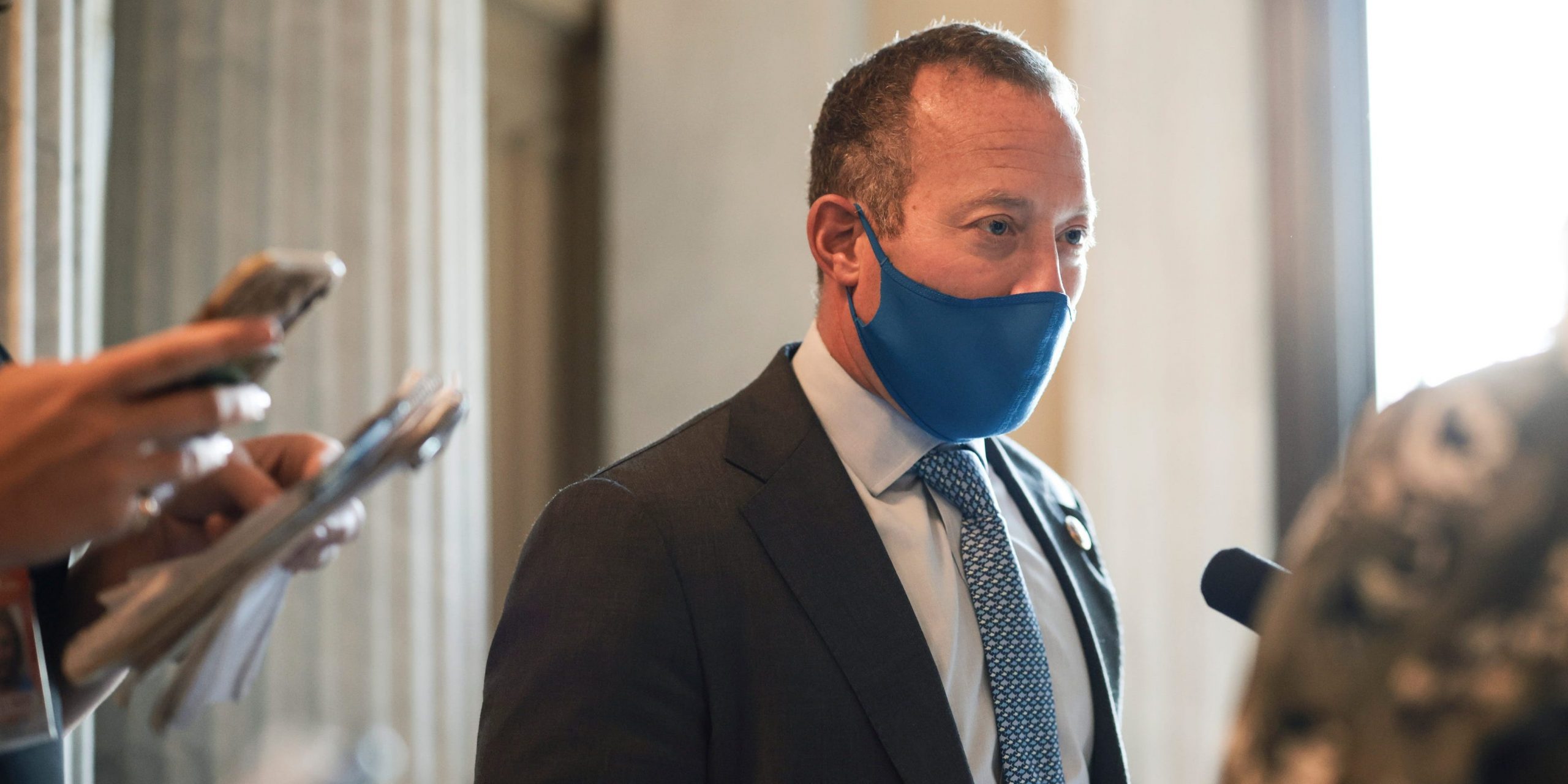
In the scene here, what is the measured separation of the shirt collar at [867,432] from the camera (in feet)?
5.44

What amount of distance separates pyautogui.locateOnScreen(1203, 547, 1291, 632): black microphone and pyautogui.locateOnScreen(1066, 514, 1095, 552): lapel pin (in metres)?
0.68

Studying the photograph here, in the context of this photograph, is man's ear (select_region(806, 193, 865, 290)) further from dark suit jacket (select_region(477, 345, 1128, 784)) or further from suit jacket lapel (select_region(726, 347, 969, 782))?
dark suit jacket (select_region(477, 345, 1128, 784))

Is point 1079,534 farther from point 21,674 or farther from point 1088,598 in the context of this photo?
point 21,674

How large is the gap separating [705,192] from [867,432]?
2.96 m

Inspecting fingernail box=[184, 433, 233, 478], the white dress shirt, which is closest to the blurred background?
the white dress shirt

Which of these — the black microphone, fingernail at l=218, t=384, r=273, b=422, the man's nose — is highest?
the man's nose

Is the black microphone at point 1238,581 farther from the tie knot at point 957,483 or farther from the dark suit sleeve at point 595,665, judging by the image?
the dark suit sleeve at point 595,665

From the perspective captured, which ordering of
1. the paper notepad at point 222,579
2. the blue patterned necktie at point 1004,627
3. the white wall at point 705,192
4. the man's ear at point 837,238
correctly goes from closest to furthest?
1. the paper notepad at point 222,579
2. the blue patterned necktie at point 1004,627
3. the man's ear at point 837,238
4. the white wall at point 705,192

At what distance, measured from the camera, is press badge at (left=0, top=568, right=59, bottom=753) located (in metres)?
0.89

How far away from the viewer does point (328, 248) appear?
130 inches

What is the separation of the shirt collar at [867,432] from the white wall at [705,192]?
251 cm

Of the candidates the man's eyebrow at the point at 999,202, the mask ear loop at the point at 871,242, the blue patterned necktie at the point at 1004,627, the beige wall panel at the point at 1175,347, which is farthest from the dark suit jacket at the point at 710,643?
the beige wall panel at the point at 1175,347

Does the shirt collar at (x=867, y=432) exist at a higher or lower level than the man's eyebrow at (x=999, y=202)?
lower

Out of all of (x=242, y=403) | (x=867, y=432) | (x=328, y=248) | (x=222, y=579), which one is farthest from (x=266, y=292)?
(x=328, y=248)
